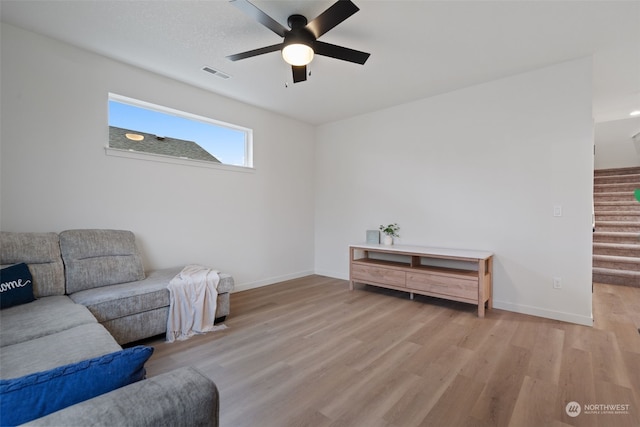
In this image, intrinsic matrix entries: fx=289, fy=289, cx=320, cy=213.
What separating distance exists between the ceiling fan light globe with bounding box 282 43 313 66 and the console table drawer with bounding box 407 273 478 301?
8.84 feet

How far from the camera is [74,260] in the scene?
8.23 feet

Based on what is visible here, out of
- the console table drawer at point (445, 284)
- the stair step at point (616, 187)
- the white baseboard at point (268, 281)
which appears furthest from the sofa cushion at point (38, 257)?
the stair step at point (616, 187)

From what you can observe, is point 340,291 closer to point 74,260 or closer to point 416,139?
point 416,139

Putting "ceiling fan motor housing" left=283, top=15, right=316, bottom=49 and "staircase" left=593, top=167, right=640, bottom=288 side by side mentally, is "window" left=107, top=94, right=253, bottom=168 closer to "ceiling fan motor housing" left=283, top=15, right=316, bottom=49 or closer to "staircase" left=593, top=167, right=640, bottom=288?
"ceiling fan motor housing" left=283, top=15, right=316, bottom=49

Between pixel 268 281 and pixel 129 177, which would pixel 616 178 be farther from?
pixel 129 177

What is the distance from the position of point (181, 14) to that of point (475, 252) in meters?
3.76

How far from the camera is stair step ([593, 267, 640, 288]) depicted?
14.2 ft

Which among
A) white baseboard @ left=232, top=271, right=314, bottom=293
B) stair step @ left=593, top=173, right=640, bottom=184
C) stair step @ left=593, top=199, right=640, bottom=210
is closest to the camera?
white baseboard @ left=232, top=271, right=314, bottom=293

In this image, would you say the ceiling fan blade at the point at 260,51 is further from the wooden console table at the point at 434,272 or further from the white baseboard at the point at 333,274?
the white baseboard at the point at 333,274

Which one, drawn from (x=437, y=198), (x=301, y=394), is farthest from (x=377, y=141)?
(x=301, y=394)

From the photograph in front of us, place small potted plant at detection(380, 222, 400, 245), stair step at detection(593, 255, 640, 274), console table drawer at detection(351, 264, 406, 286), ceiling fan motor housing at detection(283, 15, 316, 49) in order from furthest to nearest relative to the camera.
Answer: stair step at detection(593, 255, 640, 274), small potted plant at detection(380, 222, 400, 245), console table drawer at detection(351, 264, 406, 286), ceiling fan motor housing at detection(283, 15, 316, 49)

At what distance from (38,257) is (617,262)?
24.1 ft

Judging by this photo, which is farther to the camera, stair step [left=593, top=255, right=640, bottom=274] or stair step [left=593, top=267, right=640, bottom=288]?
stair step [left=593, top=255, right=640, bottom=274]

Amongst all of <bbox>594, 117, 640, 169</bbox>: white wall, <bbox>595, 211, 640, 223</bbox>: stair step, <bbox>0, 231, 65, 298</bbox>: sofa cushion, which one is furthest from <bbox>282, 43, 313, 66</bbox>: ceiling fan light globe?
<bbox>595, 211, 640, 223</bbox>: stair step
